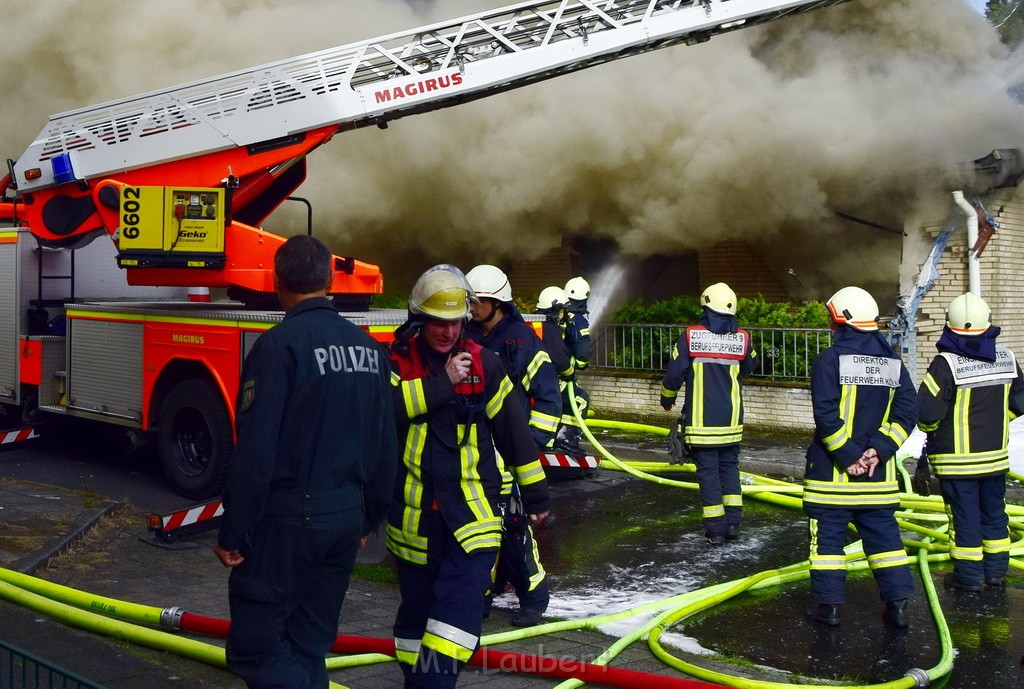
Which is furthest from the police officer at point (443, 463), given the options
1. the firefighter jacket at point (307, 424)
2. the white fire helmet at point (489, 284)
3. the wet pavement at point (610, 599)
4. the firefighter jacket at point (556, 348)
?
the firefighter jacket at point (556, 348)

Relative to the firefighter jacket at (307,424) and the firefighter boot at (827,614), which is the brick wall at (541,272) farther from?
the firefighter jacket at (307,424)

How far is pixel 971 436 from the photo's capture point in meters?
5.78

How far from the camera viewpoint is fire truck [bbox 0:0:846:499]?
25.7 feet

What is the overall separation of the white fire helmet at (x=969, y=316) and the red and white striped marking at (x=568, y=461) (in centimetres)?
315

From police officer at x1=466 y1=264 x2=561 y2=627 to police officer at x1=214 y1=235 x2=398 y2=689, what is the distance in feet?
3.96

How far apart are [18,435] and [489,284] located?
5255mm

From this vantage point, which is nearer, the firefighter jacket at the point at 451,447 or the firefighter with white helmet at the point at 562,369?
the firefighter jacket at the point at 451,447

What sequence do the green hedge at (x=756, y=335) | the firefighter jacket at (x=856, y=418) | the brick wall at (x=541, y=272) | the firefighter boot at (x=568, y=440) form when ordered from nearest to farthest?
the firefighter jacket at (x=856, y=418) < the firefighter boot at (x=568, y=440) < the green hedge at (x=756, y=335) < the brick wall at (x=541, y=272)

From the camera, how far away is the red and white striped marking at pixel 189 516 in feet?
21.3

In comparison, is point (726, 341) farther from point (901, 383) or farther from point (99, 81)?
point (99, 81)

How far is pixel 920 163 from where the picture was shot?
10.7 metres

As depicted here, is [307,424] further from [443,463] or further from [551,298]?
[551,298]

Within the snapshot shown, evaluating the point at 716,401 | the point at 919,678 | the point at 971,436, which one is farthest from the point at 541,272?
the point at 919,678

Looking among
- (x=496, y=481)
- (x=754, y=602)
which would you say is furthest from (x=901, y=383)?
(x=496, y=481)
